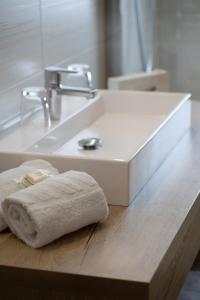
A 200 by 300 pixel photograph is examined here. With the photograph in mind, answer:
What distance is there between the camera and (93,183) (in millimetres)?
1505

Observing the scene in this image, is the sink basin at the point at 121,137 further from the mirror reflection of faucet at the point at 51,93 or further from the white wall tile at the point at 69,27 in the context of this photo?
the white wall tile at the point at 69,27

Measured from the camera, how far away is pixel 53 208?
55.1 inches

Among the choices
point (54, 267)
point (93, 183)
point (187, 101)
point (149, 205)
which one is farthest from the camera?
point (187, 101)

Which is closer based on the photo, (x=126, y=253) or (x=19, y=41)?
(x=126, y=253)

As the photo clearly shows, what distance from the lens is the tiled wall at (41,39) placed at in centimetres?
193

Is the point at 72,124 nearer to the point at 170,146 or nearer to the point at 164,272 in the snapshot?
the point at 170,146

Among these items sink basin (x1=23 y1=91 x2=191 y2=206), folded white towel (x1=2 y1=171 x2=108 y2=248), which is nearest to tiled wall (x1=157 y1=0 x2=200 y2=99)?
sink basin (x1=23 y1=91 x2=191 y2=206)

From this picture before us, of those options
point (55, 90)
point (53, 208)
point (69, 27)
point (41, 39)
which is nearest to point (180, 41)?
point (69, 27)

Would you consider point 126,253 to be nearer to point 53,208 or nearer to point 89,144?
point 53,208

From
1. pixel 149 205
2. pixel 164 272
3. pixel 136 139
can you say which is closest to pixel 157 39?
pixel 136 139

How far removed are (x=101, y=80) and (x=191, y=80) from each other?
0.59m

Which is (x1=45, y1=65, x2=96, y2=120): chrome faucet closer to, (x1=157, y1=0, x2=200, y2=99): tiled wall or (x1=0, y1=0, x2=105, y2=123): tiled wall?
(x1=0, y1=0, x2=105, y2=123): tiled wall

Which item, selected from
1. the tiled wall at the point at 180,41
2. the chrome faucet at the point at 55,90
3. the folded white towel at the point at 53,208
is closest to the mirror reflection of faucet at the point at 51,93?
the chrome faucet at the point at 55,90

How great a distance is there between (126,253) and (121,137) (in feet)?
2.58
